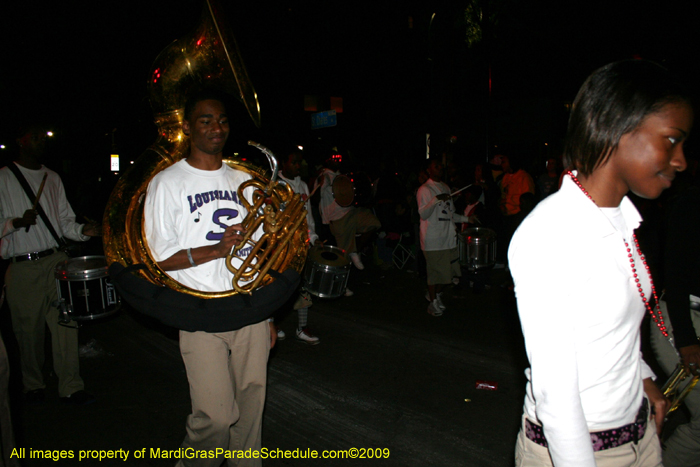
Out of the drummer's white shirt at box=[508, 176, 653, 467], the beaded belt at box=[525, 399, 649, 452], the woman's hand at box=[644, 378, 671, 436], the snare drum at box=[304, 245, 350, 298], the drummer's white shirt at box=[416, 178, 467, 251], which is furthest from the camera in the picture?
the drummer's white shirt at box=[416, 178, 467, 251]

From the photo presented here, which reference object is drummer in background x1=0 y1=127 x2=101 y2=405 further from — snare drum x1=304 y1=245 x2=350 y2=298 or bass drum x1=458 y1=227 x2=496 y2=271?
bass drum x1=458 y1=227 x2=496 y2=271

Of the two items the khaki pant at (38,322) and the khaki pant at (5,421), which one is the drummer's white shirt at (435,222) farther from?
the khaki pant at (5,421)

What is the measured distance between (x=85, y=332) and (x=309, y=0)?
17.6 meters

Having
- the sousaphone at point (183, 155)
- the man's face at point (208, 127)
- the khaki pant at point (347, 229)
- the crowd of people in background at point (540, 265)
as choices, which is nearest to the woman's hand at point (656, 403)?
the crowd of people in background at point (540, 265)

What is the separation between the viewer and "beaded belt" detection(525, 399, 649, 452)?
1393 millimetres

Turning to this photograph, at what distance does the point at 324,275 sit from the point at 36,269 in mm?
2479

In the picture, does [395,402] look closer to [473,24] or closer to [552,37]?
[552,37]

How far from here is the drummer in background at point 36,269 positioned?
3904 millimetres

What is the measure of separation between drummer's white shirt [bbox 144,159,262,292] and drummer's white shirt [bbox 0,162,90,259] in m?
1.92

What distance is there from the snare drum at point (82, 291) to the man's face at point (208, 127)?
5.42 feet

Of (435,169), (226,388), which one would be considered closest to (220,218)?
(226,388)

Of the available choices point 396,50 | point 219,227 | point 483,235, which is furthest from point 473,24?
point 219,227

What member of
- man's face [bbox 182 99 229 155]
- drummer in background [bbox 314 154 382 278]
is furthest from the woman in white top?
drummer in background [bbox 314 154 382 278]

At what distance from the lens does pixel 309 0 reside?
1978cm
